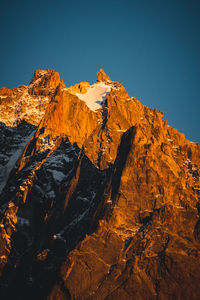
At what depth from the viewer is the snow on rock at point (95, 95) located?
162250 mm

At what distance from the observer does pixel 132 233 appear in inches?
3477

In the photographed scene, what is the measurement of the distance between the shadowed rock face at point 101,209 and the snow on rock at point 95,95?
5897mm

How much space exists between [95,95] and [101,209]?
289 feet

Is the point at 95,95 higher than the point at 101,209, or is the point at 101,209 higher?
the point at 95,95

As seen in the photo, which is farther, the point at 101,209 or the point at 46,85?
the point at 46,85

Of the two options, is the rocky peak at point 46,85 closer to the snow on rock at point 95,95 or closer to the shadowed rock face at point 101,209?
the snow on rock at point 95,95

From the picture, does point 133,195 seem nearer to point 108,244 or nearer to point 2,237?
point 108,244

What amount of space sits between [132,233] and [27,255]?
30.7m

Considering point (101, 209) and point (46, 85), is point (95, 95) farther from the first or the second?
point (101, 209)

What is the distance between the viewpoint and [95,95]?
575 feet

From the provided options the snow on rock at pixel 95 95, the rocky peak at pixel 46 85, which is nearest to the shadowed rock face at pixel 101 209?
the snow on rock at pixel 95 95

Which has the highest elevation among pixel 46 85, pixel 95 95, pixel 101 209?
pixel 46 85

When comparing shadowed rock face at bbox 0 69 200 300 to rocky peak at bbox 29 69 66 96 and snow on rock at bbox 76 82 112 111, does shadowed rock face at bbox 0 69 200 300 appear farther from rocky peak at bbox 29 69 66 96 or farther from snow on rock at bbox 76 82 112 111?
rocky peak at bbox 29 69 66 96

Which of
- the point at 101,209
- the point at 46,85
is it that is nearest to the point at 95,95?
the point at 46,85
